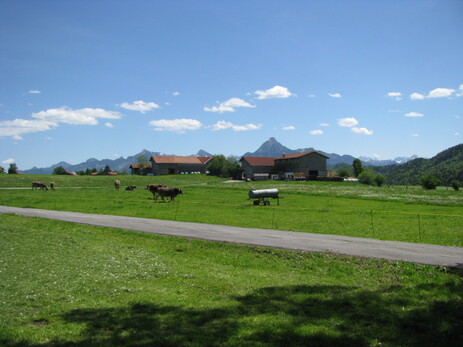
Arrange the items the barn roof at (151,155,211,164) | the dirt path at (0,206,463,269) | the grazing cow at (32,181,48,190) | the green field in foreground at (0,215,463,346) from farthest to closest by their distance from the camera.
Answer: the barn roof at (151,155,211,164) → the grazing cow at (32,181,48,190) → the dirt path at (0,206,463,269) → the green field in foreground at (0,215,463,346)

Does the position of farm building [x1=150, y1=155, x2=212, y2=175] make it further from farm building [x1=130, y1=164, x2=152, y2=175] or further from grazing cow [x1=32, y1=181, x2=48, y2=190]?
grazing cow [x1=32, y1=181, x2=48, y2=190]

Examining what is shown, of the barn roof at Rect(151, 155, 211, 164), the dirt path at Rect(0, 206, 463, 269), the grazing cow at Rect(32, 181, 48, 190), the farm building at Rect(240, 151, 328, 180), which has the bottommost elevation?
the dirt path at Rect(0, 206, 463, 269)

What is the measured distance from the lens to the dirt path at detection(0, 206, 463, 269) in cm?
1636

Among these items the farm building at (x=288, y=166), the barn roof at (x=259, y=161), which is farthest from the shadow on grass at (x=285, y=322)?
the barn roof at (x=259, y=161)

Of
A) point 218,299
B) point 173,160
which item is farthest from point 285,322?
point 173,160

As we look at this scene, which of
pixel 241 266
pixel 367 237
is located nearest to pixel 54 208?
pixel 241 266

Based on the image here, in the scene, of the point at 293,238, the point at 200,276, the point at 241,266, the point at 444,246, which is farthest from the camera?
the point at 293,238

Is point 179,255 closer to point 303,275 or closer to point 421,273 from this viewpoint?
point 303,275

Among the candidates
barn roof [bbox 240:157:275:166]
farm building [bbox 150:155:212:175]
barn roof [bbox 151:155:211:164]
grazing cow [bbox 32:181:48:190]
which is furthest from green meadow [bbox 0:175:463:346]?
barn roof [bbox 151:155:211:164]

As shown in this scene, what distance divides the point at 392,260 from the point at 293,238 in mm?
6281

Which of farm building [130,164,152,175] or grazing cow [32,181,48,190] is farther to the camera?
farm building [130,164,152,175]

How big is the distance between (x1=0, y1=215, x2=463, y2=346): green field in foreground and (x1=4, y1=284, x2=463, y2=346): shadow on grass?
0.03m

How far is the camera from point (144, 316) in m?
9.12

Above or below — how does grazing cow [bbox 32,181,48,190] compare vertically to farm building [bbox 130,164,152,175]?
below
